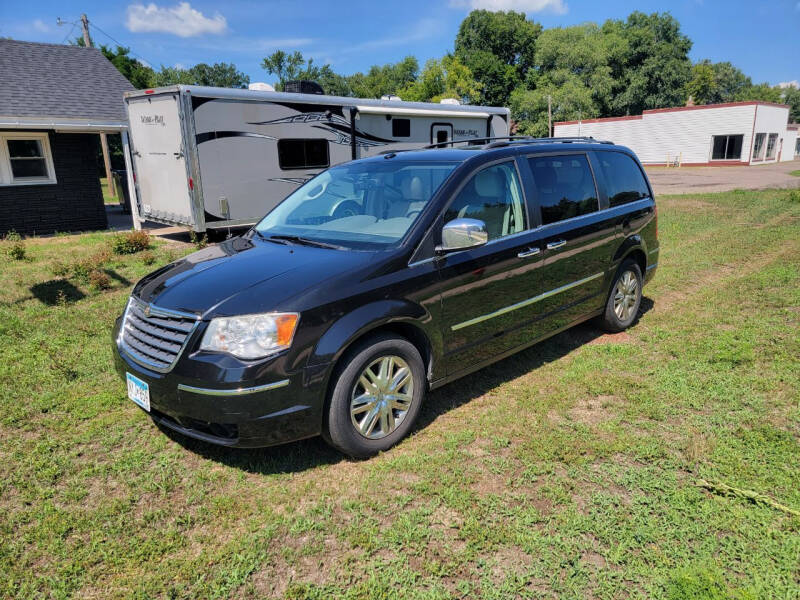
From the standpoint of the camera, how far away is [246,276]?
324cm

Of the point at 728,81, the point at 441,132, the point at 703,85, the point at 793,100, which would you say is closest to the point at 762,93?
the point at 793,100

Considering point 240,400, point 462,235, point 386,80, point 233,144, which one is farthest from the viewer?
point 386,80

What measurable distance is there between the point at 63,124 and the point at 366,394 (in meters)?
13.3

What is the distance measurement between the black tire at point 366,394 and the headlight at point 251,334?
390 mm

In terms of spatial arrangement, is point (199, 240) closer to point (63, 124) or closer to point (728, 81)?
point (63, 124)

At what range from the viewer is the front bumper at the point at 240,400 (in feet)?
9.21

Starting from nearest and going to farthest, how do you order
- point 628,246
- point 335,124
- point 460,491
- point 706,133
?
point 460,491
point 628,246
point 335,124
point 706,133

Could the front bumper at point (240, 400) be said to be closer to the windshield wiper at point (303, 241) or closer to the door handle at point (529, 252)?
the windshield wiper at point (303, 241)

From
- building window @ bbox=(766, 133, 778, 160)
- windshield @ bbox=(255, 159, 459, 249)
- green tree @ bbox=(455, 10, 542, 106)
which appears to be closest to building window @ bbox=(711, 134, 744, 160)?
building window @ bbox=(766, 133, 778, 160)

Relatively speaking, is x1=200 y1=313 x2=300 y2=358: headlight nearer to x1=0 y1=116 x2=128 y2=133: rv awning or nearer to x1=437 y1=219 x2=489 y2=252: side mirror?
x1=437 y1=219 x2=489 y2=252: side mirror

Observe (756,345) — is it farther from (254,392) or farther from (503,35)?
(503,35)

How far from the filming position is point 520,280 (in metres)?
4.05

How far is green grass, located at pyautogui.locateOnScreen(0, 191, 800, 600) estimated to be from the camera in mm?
2416

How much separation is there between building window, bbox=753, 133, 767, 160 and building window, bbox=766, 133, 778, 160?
1778 millimetres
